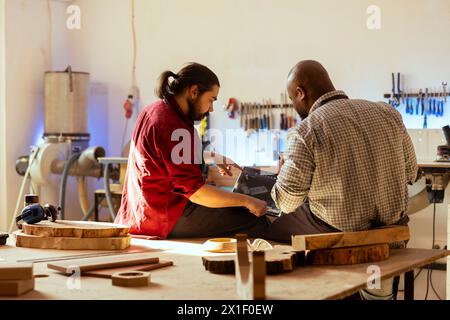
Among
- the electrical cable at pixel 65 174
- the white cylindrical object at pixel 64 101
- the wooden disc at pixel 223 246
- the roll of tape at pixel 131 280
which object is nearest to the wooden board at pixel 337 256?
the wooden disc at pixel 223 246

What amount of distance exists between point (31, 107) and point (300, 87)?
4.15 meters

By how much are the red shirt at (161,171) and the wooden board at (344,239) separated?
2.79 ft

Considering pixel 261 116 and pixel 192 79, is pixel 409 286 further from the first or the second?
pixel 261 116

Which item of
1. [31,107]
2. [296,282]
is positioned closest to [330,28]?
[31,107]

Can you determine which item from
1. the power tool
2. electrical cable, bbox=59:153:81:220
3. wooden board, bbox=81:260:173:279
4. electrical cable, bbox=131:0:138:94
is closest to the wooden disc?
wooden board, bbox=81:260:173:279

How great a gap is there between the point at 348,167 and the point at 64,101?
13.4ft

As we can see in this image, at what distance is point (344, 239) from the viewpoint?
2604 mm

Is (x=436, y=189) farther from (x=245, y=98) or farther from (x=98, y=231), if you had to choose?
(x=98, y=231)

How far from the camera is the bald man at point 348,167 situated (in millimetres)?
2793

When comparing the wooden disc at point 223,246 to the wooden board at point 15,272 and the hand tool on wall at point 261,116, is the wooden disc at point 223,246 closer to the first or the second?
the wooden board at point 15,272

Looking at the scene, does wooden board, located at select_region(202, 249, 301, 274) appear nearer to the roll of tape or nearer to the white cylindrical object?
the roll of tape
